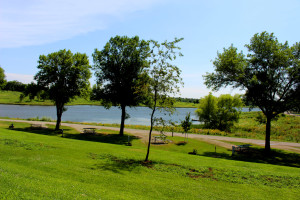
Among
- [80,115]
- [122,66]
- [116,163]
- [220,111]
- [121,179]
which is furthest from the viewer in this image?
[80,115]

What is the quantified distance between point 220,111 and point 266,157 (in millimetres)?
35581

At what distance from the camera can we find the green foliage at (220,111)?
186 ft

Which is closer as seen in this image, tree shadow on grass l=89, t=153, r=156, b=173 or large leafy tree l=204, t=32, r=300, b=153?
tree shadow on grass l=89, t=153, r=156, b=173

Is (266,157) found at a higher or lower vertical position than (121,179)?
lower

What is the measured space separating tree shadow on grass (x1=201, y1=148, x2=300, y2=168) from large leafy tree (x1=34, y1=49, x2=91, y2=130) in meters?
24.2

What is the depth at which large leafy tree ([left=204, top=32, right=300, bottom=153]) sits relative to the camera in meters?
24.0

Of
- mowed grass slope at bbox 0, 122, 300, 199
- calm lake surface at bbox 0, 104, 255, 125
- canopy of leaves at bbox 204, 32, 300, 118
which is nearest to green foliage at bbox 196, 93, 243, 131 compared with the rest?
calm lake surface at bbox 0, 104, 255, 125

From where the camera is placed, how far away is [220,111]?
57500 millimetres

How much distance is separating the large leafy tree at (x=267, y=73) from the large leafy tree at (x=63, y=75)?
23.2 m

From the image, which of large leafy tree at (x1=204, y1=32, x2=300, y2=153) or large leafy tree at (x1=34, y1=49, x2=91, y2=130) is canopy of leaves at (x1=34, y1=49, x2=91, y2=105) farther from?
large leafy tree at (x1=204, y1=32, x2=300, y2=153)

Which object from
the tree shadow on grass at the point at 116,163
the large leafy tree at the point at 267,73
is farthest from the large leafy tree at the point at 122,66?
the tree shadow on grass at the point at 116,163

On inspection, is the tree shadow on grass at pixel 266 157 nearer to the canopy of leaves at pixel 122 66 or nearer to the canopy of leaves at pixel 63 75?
the canopy of leaves at pixel 122 66

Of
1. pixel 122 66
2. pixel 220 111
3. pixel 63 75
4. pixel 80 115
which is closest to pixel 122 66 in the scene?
pixel 122 66

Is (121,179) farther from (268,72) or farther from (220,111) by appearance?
(220,111)
